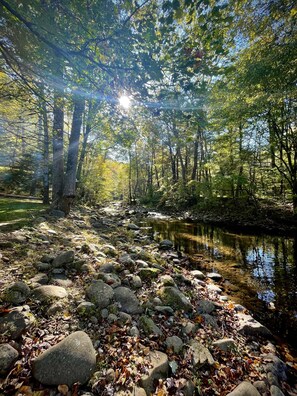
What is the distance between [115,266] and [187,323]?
163 centimetres

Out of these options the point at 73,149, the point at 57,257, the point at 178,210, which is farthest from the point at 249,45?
the point at 178,210

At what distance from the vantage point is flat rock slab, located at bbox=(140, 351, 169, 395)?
5.68 feet

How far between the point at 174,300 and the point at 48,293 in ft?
6.23

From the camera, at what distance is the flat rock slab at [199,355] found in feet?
6.91

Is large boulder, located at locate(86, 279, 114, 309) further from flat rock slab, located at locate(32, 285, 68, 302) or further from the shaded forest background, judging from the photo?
the shaded forest background

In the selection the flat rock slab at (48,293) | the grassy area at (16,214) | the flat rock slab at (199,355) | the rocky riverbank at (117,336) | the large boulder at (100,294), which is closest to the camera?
the rocky riverbank at (117,336)

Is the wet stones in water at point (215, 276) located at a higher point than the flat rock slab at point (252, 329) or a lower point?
higher

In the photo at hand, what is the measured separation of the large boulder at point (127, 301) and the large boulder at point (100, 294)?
0.11 meters

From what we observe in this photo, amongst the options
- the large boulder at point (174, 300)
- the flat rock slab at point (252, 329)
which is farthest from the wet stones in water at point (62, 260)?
the flat rock slab at point (252, 329)

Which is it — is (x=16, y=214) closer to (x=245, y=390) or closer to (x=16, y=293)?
(x=16, y=293)

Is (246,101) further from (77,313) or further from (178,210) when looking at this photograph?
(178,210)

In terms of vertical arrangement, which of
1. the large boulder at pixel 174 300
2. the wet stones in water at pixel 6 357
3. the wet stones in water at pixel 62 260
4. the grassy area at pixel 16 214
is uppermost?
the grassy area at pixel 16 214

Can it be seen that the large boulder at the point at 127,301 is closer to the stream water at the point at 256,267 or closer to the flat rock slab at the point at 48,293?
the flat rock slab at the point at 48,293

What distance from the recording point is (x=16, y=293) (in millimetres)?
2289
